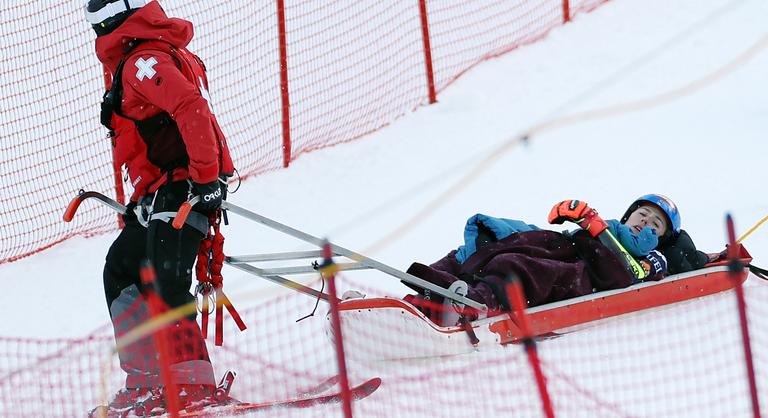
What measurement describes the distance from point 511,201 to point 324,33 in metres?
3.50

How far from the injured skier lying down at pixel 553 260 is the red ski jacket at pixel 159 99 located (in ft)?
4.56

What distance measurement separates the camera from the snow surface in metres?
7.96

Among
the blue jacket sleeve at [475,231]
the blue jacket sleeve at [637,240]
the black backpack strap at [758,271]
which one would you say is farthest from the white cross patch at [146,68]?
the black backpack strap at [758,271]

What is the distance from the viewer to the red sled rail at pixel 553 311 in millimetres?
5863

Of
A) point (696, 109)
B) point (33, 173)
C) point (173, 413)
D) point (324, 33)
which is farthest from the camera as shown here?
point (324, 33)

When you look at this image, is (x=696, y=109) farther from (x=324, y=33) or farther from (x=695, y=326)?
(x=695, y=326)

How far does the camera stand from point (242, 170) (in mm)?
9797

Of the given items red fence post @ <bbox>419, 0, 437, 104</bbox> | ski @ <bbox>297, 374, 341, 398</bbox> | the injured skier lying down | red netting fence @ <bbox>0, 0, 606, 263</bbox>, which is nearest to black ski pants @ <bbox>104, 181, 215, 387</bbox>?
ski @ <bbox>297, 374, 341, 398</bbox>

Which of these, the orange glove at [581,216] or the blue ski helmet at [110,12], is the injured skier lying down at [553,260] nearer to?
the orange glove at [581,216]

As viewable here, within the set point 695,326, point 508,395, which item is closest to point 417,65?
point 695,326

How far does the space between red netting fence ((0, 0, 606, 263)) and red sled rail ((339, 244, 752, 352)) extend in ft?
11.8

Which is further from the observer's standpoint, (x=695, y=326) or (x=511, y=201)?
(x=511, y=201)

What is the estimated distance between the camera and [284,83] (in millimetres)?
9664

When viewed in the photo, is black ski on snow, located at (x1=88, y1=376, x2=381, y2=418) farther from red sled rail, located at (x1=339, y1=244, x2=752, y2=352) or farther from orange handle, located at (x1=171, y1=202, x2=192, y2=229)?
orange handle, located at (x1=171, y1=202, x2=192, y2=229)
